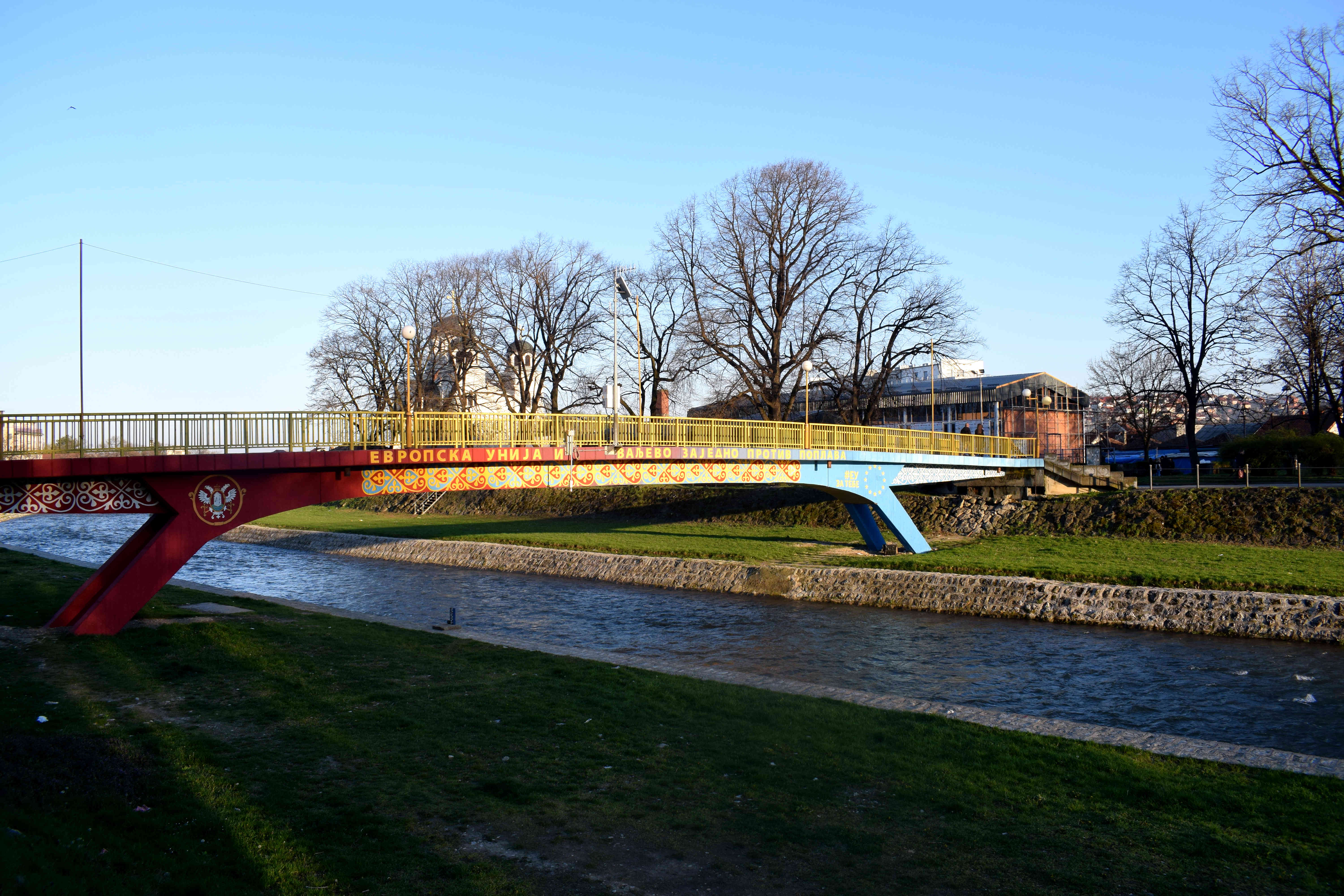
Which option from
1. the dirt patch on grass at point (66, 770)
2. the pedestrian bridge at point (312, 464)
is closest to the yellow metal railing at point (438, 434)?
the pedestrian bridge at point (312, 464)

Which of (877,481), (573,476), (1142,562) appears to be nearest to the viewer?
(573,476)

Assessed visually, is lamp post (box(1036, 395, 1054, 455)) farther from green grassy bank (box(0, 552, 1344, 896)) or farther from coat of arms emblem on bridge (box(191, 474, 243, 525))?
coat of arms emblem on bridge (box(191, 474, 243, 525))

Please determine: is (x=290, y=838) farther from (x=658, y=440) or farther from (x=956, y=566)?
(x=956, y=566)

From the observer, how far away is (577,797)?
9.15 metres

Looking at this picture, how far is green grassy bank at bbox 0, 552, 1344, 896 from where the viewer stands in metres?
7.14

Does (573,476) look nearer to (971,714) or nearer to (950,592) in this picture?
(950,592)

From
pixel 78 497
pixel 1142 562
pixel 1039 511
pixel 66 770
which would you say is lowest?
pixel 1142 562

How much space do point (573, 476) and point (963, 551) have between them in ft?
52.7

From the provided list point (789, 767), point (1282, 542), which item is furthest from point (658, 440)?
point (1282, 542)

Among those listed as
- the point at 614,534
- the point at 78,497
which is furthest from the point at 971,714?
the point at 614,534

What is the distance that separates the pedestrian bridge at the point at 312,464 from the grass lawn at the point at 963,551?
4476mm

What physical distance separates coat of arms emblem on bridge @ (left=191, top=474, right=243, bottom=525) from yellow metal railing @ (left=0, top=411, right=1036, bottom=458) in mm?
673

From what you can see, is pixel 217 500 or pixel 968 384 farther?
pixel 968 384

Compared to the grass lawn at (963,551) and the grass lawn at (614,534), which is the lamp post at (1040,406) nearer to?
the grass lawn at (614,534)
